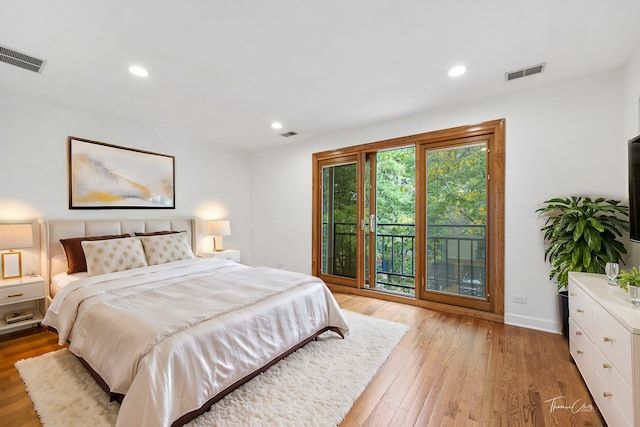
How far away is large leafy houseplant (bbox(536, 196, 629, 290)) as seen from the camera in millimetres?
2371

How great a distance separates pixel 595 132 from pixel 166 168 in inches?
213

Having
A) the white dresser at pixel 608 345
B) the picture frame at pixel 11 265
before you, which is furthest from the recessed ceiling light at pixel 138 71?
the white dresser at pixel 608 345

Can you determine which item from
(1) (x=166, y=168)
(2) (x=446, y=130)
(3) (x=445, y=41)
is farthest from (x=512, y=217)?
(1) (x=166, y=168)

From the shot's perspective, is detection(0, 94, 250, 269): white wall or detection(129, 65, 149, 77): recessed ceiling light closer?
detection(129, 65, 149, 77): recessed ceiling light

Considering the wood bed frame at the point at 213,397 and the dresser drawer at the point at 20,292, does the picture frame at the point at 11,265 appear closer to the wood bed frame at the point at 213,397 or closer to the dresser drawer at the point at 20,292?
the dresser drawer at the point at 20,292

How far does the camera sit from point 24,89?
9.59 ft

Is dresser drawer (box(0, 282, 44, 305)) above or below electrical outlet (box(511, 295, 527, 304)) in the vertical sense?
above

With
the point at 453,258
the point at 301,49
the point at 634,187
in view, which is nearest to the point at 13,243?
the point at 301,49

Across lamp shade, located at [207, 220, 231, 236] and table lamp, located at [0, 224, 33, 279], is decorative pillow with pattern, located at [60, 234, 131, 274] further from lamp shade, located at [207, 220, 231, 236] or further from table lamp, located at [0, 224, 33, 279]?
lamp shade, located at [207, 220, 231, 236]

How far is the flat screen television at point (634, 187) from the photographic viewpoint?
1.97 meters

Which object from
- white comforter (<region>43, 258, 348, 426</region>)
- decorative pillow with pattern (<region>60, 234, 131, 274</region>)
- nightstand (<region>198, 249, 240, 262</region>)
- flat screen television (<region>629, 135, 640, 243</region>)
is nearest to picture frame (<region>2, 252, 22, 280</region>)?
decorative pillow with pattern (<region>60, 234, 131, 274</region>)

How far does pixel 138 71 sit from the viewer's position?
8.45 feet

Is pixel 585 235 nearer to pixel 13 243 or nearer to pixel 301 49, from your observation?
pixel 301 49

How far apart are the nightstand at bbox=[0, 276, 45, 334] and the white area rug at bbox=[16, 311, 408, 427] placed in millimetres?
805
